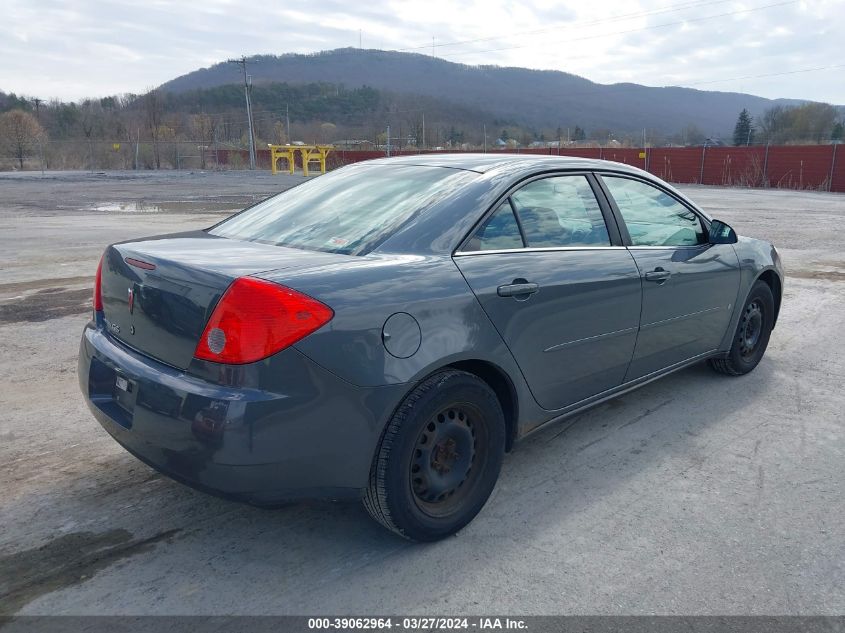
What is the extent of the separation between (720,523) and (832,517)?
54 centimetres

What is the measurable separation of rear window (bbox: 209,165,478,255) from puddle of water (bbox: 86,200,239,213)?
48.1 ft

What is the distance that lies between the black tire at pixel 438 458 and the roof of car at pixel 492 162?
3.86ft

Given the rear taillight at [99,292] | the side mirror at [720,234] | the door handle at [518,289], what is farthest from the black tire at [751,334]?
the rear taillight at [99,292]

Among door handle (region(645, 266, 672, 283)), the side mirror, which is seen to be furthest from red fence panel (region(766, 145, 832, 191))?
door handle (region(645, 266, 672, 283))

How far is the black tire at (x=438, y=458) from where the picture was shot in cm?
259

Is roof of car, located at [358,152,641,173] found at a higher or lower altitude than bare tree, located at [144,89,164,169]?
lower

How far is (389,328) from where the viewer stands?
2541mm

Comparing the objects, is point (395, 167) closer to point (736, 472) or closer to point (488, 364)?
point (488, 364)

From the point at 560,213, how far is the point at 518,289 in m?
0.68

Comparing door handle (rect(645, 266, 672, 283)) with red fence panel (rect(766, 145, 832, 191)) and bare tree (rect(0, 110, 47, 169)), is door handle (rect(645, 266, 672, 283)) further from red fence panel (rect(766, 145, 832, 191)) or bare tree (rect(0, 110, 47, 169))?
bare tree (rect(0, 110, 47, 169))

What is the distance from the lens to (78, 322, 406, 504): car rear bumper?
231cm

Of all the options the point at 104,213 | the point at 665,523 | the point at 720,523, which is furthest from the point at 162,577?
the point at 104,213

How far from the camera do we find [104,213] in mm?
17609

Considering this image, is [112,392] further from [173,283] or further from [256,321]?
[256,321]
